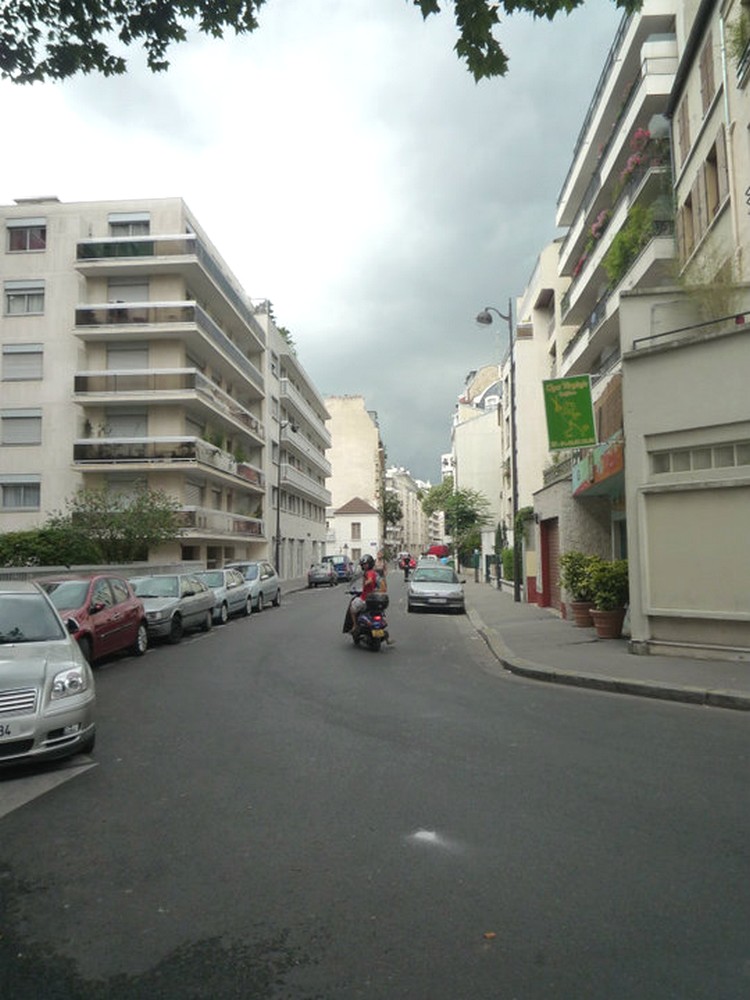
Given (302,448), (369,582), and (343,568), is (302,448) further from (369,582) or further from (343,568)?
(369,582)

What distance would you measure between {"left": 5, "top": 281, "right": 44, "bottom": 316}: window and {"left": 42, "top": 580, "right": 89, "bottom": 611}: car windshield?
2811 centimetres

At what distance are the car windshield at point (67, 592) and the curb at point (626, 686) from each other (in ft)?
22.2

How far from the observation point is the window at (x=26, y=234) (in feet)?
121

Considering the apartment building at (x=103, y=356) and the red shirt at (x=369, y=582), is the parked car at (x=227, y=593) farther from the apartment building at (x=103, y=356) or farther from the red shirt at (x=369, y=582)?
the apartment building at (x=103, y=356)

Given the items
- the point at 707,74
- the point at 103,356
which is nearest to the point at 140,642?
the point at 707,74

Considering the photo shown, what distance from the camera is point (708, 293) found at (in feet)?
38.1

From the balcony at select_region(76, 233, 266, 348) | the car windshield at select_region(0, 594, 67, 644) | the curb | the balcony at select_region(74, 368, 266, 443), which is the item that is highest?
the balcony at select_region(76, 233, 266, 348)

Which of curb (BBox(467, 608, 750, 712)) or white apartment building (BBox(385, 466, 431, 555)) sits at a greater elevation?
white apartment building (BBox(385, 466, 431, 555))

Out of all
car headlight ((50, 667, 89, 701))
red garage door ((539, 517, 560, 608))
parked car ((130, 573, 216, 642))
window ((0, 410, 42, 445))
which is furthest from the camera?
window ((0, 410, 42, 445))

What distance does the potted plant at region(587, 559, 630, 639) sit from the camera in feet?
45.2

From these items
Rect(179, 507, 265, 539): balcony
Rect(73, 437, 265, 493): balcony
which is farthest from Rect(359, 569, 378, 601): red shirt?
Rect(73, 437, 265, 493): balcony

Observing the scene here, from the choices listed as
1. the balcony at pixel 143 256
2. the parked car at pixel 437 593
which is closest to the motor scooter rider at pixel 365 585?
the parked car at pixel 437 593

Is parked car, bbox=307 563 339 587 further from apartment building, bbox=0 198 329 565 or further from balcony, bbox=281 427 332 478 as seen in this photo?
balcony, bbox=281 427 332 478

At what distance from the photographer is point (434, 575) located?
82.6ft
